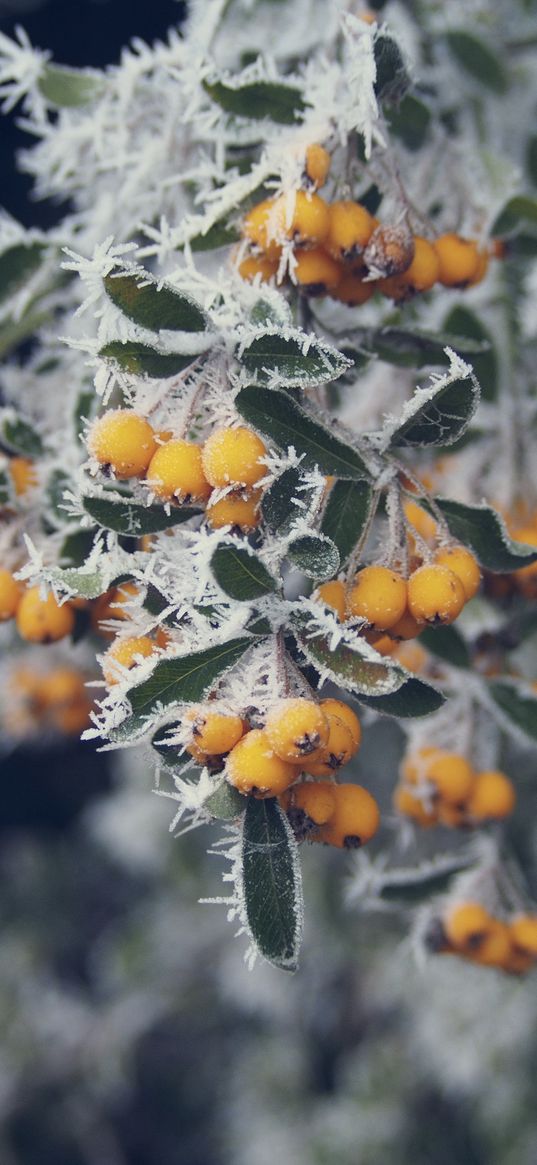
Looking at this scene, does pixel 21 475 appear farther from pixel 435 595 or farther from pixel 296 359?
pixel 435 595

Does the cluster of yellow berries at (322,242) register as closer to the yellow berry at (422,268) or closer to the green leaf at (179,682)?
the yellow berry at (422,268)

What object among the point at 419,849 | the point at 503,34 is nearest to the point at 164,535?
the point at 503,34

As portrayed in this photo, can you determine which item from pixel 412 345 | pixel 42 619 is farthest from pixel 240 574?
pixel 412 345

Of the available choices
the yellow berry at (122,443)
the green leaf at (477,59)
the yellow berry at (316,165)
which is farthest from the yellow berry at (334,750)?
the green leaf at (477,59)

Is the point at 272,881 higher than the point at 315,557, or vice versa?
the point at 315,557

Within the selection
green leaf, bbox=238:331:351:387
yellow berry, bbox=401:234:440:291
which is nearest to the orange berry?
yellow berry, bbox=401:234:440:291
